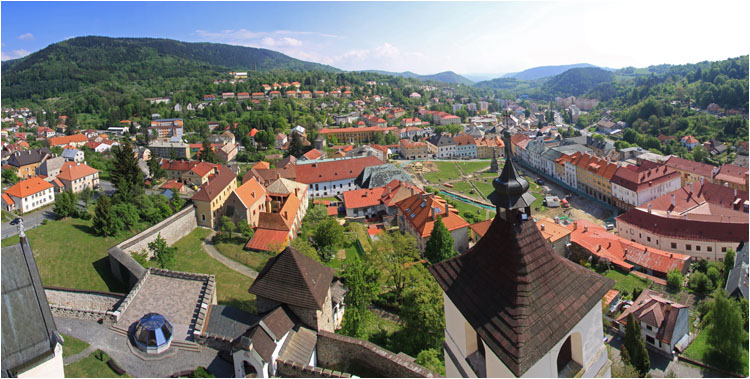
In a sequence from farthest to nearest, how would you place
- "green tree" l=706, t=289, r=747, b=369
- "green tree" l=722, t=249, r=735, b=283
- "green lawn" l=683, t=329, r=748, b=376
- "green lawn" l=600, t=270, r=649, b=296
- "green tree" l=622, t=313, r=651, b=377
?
"green tree" l=722, t=249, r=735, b=283
"green lawn" l=600, t=270, r=649, b=296
"green lawn" l=683, t=329, r=748, b=376
"green tree" l=706, t=289, r=747, b=369
"green tree" l=622, t=313, r=651, b=377

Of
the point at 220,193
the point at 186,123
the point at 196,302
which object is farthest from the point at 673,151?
the point at 186,123

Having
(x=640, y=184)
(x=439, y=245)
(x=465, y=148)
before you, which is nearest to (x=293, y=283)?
(x=439, y=245)

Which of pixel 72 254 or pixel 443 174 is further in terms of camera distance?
pixel 443 174

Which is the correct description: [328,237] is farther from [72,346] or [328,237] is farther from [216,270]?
[72,346]

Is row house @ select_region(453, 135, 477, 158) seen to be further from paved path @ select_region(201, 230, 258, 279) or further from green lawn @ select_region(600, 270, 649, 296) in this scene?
paved path @ select_region(201, 230, 258, 279)

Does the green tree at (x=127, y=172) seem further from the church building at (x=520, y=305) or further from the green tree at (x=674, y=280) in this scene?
the green tree at (x=674, y=280)

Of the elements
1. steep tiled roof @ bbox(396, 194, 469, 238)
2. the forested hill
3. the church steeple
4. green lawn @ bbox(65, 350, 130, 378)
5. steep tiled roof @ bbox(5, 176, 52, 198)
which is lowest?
steep tiled roof @ bbox(396, 194, 469, 238)

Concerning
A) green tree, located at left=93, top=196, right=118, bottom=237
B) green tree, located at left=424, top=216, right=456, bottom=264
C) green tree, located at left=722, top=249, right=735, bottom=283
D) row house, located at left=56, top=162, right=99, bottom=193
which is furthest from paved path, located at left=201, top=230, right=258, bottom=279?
green tree, located at left=722, top=249, right=735, bottom=283
